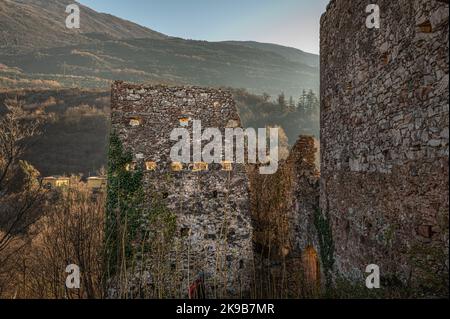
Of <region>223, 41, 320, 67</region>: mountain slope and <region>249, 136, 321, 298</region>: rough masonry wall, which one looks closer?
<region>249, 136, 321, 298</region>: rough masonry wall

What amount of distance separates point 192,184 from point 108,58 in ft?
312

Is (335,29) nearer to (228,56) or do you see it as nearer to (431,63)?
(431,63)

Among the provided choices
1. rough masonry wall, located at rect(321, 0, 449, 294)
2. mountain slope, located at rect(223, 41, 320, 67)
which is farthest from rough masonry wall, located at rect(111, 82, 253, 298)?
mountain slope, located at rect(223, 41, 320, 67)

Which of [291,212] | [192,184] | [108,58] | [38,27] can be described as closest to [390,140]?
[192,184]

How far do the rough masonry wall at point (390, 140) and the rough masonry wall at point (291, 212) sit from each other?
1.45 m

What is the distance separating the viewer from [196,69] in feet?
334

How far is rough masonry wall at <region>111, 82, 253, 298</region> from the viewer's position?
27.8ft

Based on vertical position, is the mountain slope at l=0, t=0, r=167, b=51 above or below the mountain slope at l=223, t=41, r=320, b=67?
below

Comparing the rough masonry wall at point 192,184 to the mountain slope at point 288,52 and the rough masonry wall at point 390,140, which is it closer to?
the rough masonry wall at point 390,140

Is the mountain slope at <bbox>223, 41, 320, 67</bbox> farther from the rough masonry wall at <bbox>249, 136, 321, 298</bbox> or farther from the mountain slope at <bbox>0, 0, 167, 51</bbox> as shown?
the rough masonry wall at <bbox>249, 136, 321, 298</bbox>

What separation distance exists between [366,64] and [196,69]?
101 m

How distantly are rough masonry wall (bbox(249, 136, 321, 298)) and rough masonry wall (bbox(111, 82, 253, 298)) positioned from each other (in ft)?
2.68

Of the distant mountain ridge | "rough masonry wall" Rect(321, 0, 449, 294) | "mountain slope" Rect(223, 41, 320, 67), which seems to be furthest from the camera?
"mountain slope" Rect(223, 41, 320, 67)

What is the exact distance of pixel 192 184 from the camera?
28.7ft
